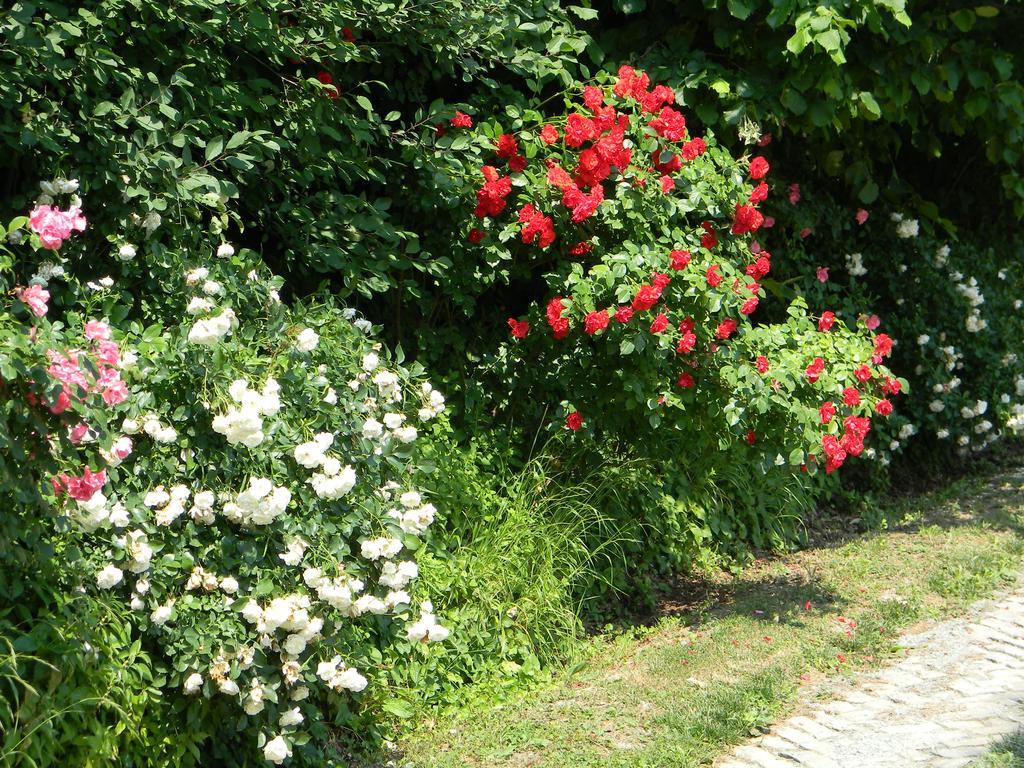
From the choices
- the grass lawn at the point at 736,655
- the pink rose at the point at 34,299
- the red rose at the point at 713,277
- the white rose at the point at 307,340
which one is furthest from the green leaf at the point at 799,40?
the pink rose at the point at 34,299

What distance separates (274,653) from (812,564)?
3.58 meters

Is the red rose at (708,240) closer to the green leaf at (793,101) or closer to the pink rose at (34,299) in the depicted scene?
the green leaf at (793,101)

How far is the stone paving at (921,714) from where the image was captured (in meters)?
3.88

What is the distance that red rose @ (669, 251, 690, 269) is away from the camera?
484cm

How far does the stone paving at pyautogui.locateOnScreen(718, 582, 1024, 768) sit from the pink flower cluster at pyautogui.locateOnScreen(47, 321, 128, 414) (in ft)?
7.69

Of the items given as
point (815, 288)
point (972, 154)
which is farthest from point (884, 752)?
point (972, 154)

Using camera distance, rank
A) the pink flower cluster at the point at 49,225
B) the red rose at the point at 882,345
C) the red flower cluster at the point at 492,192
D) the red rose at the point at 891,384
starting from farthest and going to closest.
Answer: the red rose at the point at 882,345, the red rose at the point at 891,384, the red flower cluster at the point at 492,192, the pink flower cluster at the point at 49,225

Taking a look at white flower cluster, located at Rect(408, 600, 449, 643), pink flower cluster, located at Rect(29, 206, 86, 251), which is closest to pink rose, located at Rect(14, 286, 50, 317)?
pink flower cluster, located at Rect(29, 206, 86, 251)

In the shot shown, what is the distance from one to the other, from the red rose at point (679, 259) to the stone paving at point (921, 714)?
181 cm

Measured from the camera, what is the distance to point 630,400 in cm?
497

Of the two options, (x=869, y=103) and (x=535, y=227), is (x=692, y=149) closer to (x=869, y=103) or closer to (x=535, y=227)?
(x=535, y=227)

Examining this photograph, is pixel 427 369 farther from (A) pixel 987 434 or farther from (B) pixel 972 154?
(B) pixel 972 154

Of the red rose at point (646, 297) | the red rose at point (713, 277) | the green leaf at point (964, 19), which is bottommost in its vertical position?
the red rose at point (646, 297)

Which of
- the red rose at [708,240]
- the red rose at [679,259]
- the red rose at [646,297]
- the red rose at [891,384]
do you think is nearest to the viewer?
the red rose at [646,297]
